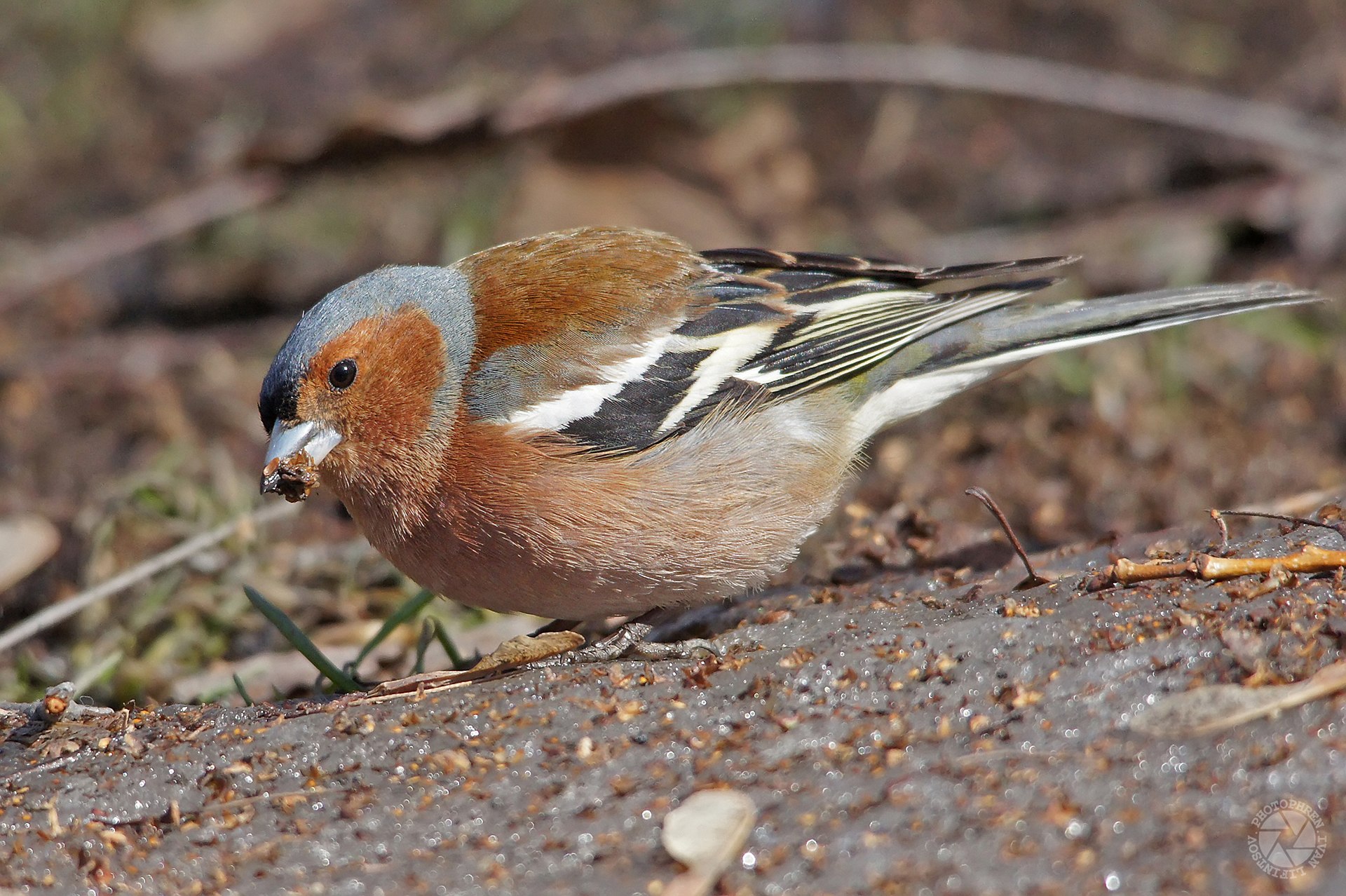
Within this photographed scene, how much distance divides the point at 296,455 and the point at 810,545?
190 cm

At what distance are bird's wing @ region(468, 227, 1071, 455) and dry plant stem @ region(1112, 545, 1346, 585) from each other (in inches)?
50.5

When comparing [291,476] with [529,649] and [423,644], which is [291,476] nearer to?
[423,644]

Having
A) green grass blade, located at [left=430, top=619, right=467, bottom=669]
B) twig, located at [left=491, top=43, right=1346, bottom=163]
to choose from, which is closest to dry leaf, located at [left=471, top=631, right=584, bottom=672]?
green grass blade, located at [left=430, top=619, right=467, bottom=669]

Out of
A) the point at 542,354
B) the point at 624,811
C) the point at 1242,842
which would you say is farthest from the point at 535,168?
the point at 1242,842

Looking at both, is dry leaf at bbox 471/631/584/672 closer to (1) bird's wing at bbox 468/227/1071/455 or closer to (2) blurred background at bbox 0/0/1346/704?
(1) bird's wing at bbox 468/227/1071/455

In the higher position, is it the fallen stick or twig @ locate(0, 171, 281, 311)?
twig @ locate(0, 171, 281, 311)

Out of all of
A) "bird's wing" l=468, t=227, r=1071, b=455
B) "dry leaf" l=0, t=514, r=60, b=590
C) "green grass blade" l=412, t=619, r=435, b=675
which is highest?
"bird's wing" l=468, t=227, r=1071, b=455

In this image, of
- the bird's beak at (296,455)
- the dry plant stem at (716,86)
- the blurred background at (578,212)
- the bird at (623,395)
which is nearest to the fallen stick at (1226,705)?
the bird at (623,395)

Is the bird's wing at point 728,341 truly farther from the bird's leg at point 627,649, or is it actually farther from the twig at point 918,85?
the twig at point 918,85

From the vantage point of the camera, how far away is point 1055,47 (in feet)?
28.0

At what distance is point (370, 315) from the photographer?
13.5 feet

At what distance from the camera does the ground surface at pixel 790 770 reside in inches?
97.9

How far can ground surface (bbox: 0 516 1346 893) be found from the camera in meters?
2.49

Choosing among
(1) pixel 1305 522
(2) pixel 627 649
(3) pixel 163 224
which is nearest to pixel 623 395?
(2) pixel 627 649
